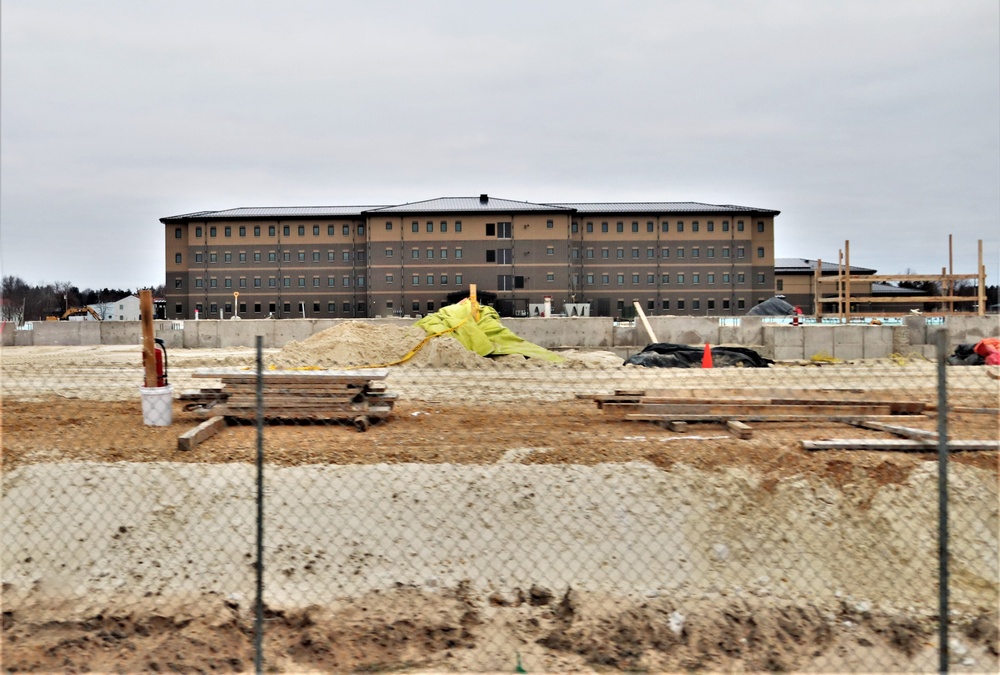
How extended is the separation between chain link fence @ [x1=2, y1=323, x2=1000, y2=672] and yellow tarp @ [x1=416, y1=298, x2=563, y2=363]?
11.8 meters

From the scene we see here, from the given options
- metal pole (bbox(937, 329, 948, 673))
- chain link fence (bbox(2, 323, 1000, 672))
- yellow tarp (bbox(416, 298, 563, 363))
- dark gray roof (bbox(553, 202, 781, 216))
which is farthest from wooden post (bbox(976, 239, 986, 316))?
dark gray roof (bbox(553, 202, 781, 216))

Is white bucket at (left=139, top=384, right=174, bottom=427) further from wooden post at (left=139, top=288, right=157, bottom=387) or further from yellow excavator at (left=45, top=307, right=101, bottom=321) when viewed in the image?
yellow excavator at (left=45, top=307, right=101, bottom=321)

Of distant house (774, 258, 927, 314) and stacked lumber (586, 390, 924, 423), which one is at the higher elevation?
distant house (774, 258, 927, 314)

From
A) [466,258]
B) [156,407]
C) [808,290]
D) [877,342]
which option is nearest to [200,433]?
[156,407]

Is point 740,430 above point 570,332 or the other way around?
the other way around

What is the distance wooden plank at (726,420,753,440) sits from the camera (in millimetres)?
8850

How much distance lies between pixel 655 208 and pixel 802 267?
2491 centimetres

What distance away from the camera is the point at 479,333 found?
2175 cm

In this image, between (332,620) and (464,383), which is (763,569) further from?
(464,383)

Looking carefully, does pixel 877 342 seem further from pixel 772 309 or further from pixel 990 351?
pixel 772 309

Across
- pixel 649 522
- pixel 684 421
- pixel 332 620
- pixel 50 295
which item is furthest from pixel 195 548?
pixel 50 295

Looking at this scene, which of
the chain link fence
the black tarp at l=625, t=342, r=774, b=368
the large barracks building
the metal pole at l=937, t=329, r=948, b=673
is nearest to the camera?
the metal pole at l=937, t=329, r=948, b=673

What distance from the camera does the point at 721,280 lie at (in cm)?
6562

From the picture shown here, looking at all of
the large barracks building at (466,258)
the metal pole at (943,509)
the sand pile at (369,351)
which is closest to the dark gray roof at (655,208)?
the large barracks building at (466,258)
